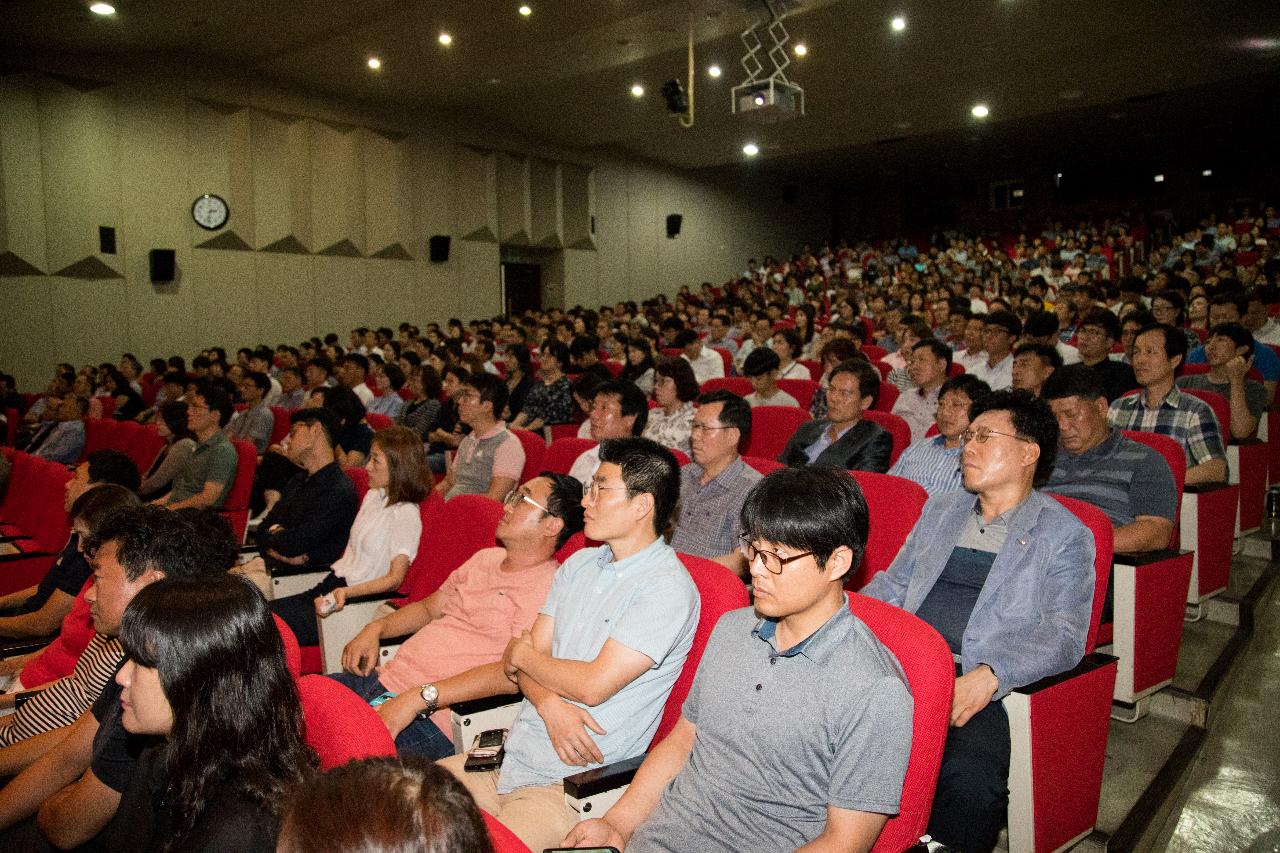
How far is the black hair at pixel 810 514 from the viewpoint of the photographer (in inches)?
53.8

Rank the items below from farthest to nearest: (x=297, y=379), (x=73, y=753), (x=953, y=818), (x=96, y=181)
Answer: (x=96, y=181) → (x=297, y=379) → (x=953, y=818) → (x=73, y=753)

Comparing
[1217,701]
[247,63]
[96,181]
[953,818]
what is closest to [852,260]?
[247,63]

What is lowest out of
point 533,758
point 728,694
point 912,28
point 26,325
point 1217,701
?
point 1217,701

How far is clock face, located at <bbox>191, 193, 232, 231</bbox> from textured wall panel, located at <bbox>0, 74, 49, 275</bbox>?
1.50 metres

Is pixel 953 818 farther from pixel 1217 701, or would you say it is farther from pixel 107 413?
pixel 107 413

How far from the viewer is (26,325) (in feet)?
29.3

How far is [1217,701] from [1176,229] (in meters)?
16.2

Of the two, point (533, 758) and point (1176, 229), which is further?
point (1176, 229)

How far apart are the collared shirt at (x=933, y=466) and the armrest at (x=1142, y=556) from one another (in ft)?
1.86

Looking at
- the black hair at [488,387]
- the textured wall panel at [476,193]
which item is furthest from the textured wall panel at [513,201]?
the black hair at [488,387]

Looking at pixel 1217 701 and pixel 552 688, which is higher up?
pixel 552 688

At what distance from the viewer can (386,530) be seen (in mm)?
2916

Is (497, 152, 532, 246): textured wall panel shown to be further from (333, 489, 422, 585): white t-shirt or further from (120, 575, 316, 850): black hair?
(120, 575, 316, 850): black hair

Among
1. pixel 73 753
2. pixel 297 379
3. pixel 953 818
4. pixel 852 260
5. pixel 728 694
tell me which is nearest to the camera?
pixel 728 694
